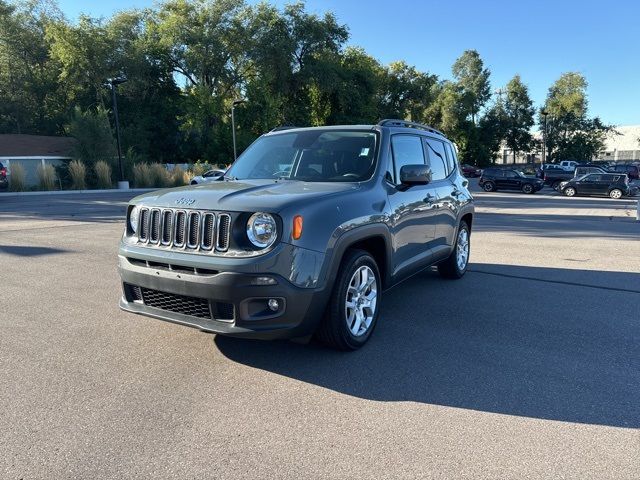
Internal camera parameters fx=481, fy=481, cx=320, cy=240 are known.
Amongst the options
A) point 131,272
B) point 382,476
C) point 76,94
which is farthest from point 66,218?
point 76,94

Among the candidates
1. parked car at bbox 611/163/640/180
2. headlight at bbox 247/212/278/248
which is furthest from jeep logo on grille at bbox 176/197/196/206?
parked car at bbox 611/163/640/180

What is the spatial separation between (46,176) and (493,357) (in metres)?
29.5

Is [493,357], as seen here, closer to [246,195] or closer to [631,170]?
[246,195]

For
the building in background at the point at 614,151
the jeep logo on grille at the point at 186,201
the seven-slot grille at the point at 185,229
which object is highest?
the building in background at the point at 614,151

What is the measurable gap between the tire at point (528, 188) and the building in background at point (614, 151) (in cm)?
4560

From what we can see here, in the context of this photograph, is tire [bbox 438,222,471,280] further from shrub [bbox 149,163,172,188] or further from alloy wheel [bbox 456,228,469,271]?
shrub [bbox 149,163,172,188]

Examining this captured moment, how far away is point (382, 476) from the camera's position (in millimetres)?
2496

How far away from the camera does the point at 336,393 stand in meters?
3.37

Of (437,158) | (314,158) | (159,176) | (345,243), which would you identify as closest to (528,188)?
(159,176)

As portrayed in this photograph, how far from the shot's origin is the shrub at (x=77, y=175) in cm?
2853

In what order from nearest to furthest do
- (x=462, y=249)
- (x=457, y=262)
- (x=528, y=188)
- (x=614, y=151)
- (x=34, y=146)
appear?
(x=457, y=262)
(x=462, y=249)
(x=528, y=188)
(x=34, y=146)
(x=614, y=151)

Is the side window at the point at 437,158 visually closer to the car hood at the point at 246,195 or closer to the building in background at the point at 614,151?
the car hood at the point at 246,195

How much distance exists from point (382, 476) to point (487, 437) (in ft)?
2.51

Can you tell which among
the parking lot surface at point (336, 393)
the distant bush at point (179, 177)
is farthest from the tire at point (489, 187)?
the parking lot surface at point (336, 393)
